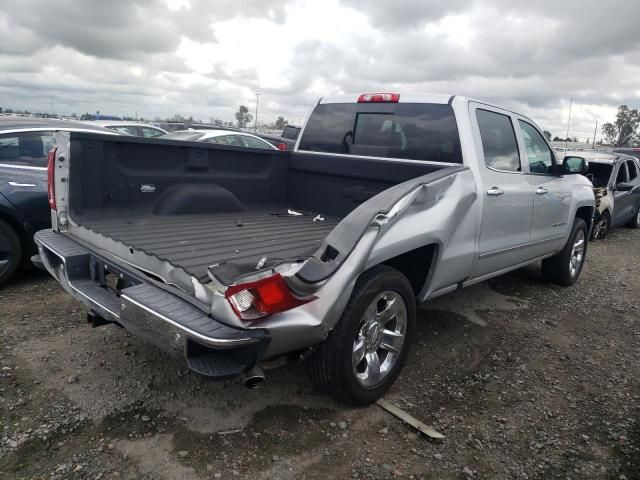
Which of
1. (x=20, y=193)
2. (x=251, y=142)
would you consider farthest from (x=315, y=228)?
(x=251, y=142)

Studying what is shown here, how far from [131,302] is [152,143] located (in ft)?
5.75

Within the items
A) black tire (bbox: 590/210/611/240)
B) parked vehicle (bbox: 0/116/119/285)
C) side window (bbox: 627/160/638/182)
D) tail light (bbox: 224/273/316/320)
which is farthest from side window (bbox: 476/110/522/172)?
side window (bbox: 627/160/638/182)

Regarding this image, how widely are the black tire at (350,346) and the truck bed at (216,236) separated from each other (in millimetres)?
391

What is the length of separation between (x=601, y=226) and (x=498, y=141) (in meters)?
6.60

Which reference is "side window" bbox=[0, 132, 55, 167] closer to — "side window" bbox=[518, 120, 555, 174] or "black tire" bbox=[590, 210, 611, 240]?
"side window" bbox=[518, 120, 555, 174]

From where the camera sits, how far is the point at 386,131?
421 cm

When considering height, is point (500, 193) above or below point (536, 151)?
below

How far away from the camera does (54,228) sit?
3.52 m

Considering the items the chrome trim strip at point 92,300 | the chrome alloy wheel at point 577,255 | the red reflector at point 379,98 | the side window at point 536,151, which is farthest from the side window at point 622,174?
the chrome trim strip at point 92,300

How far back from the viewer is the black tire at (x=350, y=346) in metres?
2.66

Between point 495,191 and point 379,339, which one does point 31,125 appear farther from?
point 495,191

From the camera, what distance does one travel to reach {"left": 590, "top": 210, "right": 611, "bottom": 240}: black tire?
30.5ft

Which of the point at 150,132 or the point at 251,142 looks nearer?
the point at 251,142

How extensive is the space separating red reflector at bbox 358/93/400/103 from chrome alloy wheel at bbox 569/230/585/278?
10.3 feet
